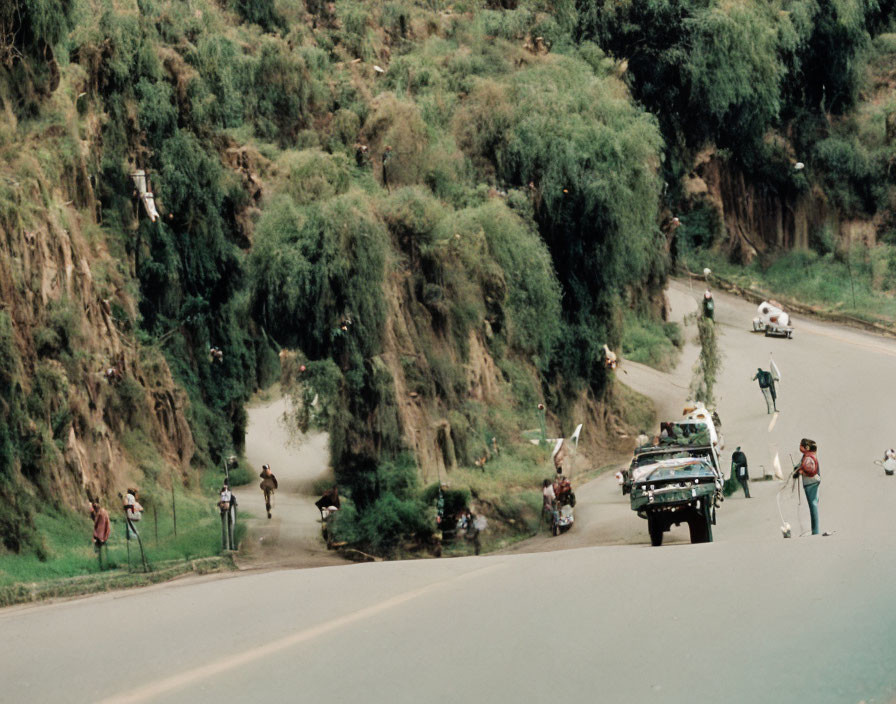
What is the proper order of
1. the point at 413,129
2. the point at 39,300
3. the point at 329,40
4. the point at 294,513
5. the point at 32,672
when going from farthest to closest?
the point at 329,40, the point at 413,129, the point at 294,513, the point at 39,300, the point at 32,672

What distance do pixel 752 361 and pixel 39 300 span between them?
33168 millimetres

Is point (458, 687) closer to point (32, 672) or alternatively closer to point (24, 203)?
point (32, 672)

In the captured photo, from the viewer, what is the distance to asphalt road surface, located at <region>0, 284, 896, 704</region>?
48.6ft

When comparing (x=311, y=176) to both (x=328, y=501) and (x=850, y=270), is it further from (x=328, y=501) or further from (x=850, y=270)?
(x=850, y=270)

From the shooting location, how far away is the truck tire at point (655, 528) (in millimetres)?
27328

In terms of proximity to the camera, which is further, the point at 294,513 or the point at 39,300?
the point at 294,513

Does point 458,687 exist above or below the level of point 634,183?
below

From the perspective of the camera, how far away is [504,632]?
1691 centimetres

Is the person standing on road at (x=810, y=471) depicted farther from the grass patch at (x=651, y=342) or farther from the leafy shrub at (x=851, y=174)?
the leafy shrub at (x=851, y=174)

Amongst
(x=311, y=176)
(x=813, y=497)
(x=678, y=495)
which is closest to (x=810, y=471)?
(x=813, y=497)

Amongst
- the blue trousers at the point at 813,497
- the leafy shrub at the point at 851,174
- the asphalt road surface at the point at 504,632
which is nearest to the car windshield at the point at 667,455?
the asphalt road surface at the point at 504,632

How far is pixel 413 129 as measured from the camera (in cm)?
4678

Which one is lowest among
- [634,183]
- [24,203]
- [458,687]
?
[458,687]

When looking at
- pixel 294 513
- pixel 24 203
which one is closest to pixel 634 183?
pixel 294 513
